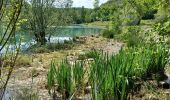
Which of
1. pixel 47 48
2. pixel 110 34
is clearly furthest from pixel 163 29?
pixel 110 34

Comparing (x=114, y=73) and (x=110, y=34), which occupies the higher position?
(x=114, y=73)

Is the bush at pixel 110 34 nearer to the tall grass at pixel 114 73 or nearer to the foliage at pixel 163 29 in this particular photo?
the tall grass at pixel 114 73

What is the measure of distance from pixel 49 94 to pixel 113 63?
2.61 meters

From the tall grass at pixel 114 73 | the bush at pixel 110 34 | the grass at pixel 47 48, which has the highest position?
the tall grass at pixel 114 73

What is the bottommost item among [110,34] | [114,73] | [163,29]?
[110,34]

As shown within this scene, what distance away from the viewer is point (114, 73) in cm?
603

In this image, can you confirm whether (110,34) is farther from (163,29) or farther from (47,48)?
(163,29)

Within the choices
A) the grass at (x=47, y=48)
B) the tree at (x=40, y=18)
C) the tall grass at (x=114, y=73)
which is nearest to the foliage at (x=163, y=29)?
the tall grass at (x=114, y=73)

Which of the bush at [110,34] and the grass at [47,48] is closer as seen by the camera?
the grass at [47,48]

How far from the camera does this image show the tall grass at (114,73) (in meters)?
5.93

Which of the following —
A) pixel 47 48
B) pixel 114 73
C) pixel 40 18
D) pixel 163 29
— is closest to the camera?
pixel 163 29

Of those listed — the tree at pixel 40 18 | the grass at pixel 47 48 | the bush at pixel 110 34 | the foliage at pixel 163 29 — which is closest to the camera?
the foliage at pixel 163 29

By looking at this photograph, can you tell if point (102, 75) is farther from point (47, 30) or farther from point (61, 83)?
point (47, 30)

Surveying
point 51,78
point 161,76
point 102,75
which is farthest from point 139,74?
point 102,75
